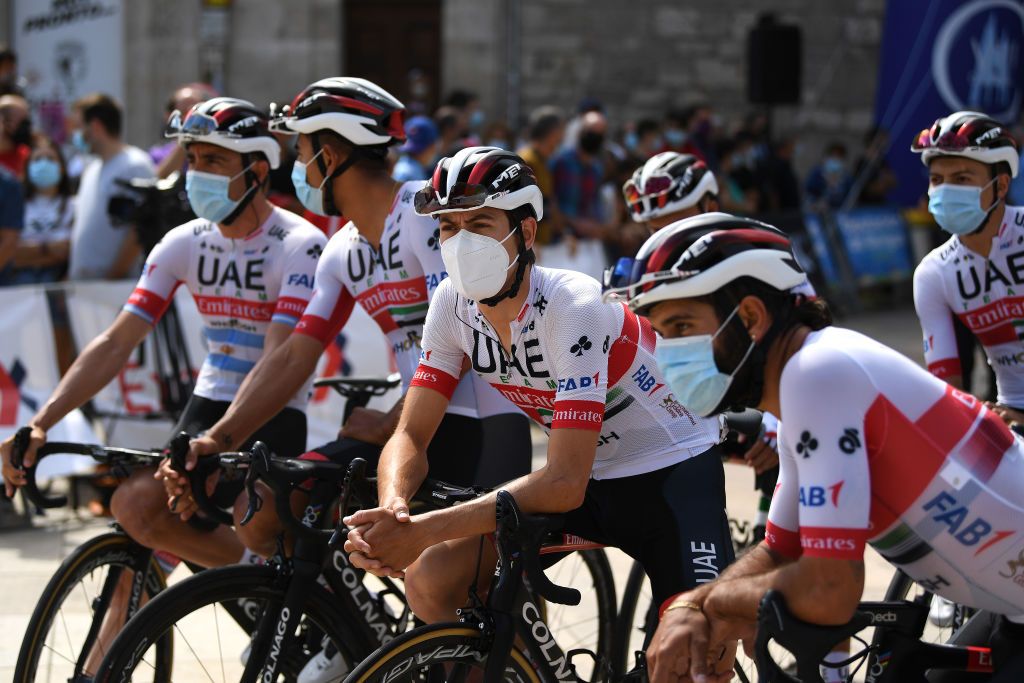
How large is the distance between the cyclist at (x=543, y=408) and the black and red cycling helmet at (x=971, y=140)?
5.28ft

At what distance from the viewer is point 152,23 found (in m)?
19.4

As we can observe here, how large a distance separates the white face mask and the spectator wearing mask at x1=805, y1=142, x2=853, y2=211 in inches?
576

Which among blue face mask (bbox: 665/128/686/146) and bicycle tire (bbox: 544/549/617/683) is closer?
bicycle tire (bbox: 544/549/617/683)

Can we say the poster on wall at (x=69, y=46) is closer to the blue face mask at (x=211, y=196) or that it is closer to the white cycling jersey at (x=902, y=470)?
the blue face mask at (x=211, y=196)

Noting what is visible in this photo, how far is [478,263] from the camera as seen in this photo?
12.0 ft

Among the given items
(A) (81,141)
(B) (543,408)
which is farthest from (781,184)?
(B) (543,408)

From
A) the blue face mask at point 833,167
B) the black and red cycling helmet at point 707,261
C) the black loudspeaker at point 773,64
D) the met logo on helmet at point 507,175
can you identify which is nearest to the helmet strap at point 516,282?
the met logo on helmet at point 507,175

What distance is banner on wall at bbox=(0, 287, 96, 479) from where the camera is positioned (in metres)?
7.89

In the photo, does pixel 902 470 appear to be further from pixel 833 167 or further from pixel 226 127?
pixel 833 167

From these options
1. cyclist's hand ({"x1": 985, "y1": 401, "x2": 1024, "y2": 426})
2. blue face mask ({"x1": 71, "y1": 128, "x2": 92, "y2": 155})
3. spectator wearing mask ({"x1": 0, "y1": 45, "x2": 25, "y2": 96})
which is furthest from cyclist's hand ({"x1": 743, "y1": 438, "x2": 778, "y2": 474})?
spectator wearing mask ({"x1": 0, "y1": 45, "x2": 25, "y2": 96})

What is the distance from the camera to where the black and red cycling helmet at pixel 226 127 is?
490 centimetres

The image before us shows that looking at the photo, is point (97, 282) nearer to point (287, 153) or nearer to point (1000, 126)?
point (287, 153)

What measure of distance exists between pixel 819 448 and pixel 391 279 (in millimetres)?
2226

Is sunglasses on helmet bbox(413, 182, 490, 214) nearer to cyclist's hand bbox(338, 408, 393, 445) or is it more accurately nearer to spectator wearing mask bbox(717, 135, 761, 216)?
cyclist's hand bbox(338, 408, 393, 445)
